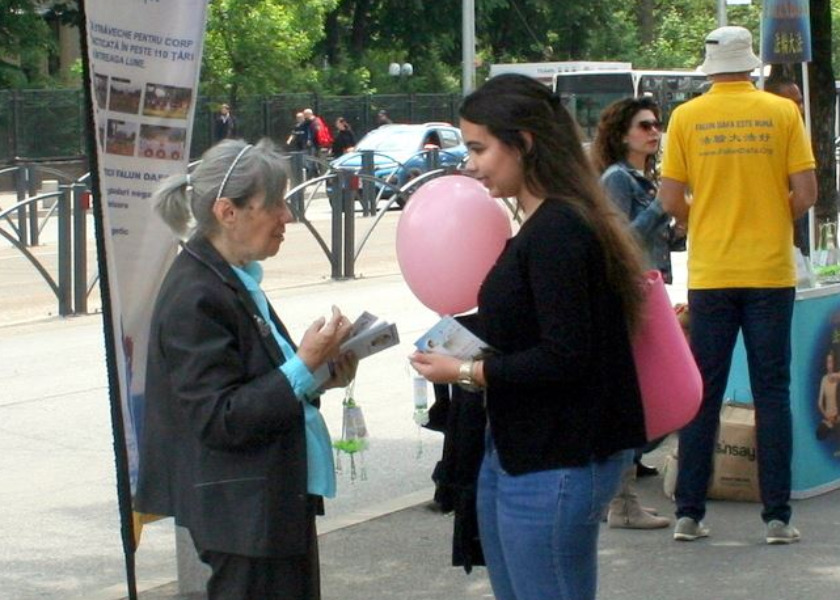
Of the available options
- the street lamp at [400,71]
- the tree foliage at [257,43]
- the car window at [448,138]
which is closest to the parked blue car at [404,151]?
the car window at [448,138]

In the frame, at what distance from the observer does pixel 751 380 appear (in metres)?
6.32

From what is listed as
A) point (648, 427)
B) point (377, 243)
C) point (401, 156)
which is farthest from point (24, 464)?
point (401, 156)

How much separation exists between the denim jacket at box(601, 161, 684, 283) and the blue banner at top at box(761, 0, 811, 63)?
1845mm

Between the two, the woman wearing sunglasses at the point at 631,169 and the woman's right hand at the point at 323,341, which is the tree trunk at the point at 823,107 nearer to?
the woman wearing sunglasses at the point at 631,169

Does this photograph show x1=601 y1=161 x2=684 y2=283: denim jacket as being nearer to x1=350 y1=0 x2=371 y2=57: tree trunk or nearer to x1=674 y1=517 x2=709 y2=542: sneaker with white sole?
x1=674 y1=517 x2=709 y2=542: sneaker with white sole

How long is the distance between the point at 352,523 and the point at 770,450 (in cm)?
178

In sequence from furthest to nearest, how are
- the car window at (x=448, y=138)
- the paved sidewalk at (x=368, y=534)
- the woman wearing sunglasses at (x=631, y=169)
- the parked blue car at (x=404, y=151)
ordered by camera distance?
the car window at (x=448, y=138)
the parked blue car at (x=404, y=151)
the woman wearing sunglasses at (x=631, y=169)
the paved sidewalk at (x=368, y=534)

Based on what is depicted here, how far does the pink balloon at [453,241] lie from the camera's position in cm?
411

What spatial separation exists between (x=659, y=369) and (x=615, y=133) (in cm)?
317

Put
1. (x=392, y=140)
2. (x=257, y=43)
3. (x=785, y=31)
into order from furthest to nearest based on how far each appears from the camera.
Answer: (x=257, y=43)
(x=392, y=140)
(x=785, y=31)

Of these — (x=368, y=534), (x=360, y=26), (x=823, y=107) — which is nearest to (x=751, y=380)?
(x=368, y=534)

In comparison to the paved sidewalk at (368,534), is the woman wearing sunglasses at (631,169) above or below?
above

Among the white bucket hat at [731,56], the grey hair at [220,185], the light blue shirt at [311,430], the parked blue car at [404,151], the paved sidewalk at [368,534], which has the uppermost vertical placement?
the white bucket hat at [731,56]

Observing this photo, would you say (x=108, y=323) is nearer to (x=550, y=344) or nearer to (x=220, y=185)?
(x=220, y=185)
